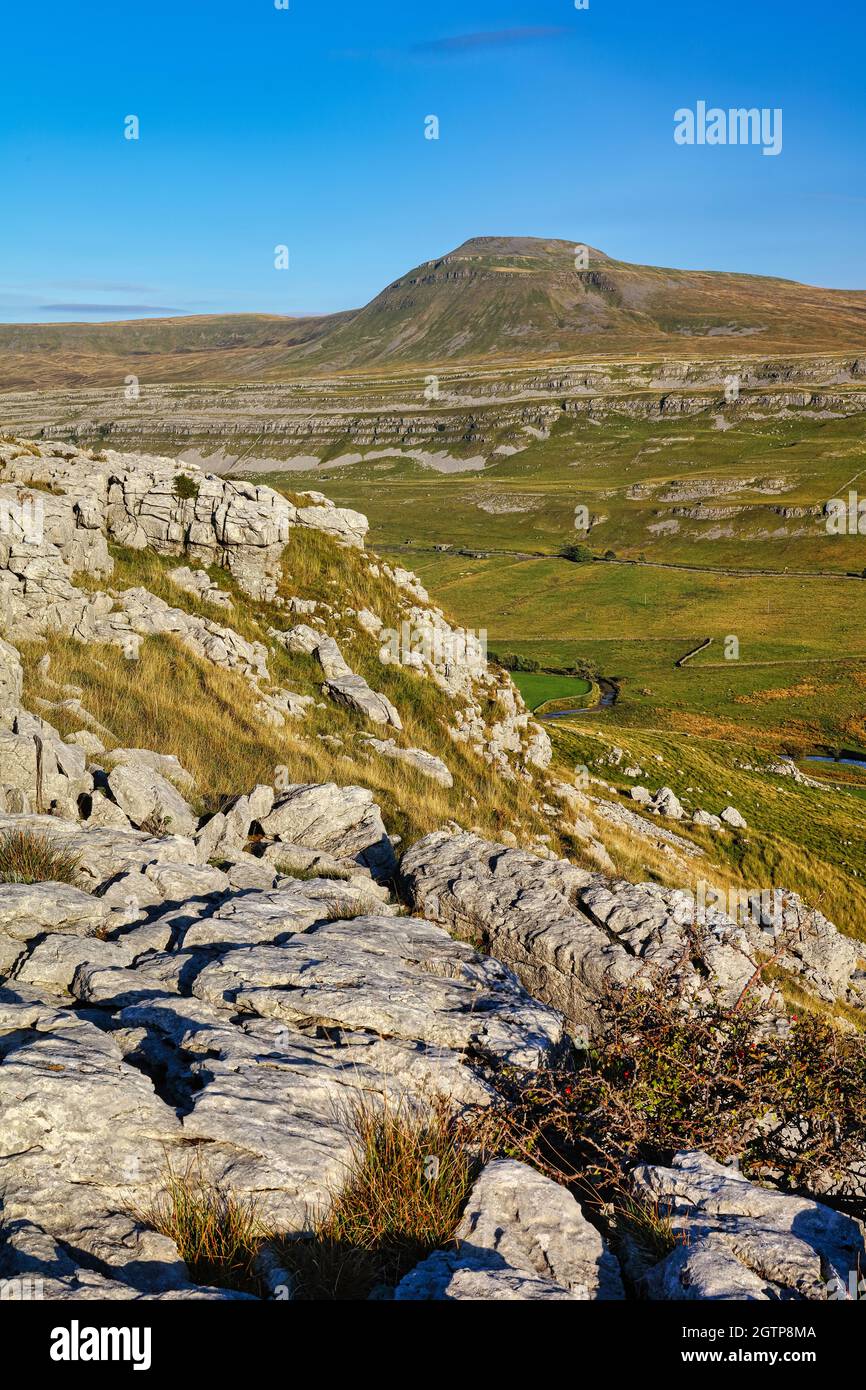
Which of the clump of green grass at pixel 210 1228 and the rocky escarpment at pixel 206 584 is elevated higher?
the rocky escarpment at pixel 206 584

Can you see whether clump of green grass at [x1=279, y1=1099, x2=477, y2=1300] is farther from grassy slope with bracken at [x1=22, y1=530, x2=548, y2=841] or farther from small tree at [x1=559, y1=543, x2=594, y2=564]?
small tree at [x1=559, y1=543, x2=594, y2=564]

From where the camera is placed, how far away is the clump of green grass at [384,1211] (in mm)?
5102

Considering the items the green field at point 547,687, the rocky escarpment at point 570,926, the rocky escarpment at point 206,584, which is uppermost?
the rocky escarpment at point 206,584

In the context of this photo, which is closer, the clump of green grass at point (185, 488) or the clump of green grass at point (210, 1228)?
the clump of green grass at point (210, 1228)

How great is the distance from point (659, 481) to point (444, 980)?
610 ft

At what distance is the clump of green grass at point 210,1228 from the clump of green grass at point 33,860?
4434 mm

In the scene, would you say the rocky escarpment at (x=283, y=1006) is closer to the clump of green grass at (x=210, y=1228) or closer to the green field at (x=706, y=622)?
the clump of green grass at (x=210, y=1228)

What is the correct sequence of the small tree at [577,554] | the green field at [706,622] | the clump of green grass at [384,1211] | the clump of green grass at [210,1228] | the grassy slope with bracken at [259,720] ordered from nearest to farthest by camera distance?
the clump of green grass at [210,1228] → the clump of green grass at [384,1211] → the grassy slope with bracken at [259,720] → the green field at [706,622] → the small tree at [577,554]

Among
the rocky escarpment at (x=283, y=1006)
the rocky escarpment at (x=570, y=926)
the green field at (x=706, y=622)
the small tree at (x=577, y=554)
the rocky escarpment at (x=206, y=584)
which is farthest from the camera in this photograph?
the small tree at (x=577, y=554)

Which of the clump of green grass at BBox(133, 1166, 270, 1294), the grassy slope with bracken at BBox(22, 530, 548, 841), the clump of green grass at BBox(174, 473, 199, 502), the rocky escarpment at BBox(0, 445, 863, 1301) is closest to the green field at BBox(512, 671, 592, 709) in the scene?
the grassy slope with bracken at BBox(22, 530, 548, 841)

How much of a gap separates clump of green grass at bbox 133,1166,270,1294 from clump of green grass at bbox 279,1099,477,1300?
0.72 feet

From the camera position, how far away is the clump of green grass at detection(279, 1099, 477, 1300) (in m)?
5.10

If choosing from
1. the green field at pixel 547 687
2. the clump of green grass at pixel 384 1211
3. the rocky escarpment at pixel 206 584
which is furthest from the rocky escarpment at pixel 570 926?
the green field at pixel 547 687

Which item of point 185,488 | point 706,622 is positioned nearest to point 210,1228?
point 185,488
